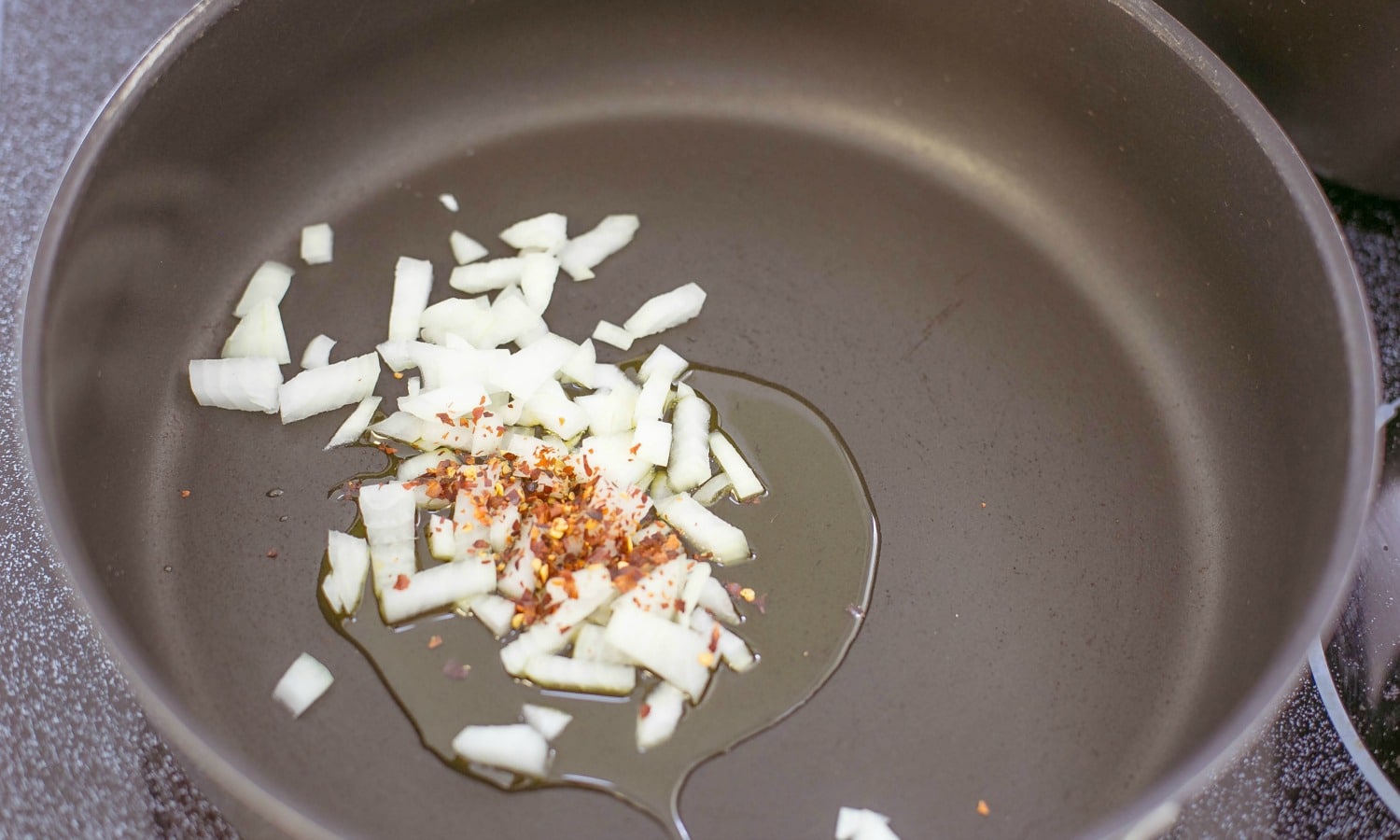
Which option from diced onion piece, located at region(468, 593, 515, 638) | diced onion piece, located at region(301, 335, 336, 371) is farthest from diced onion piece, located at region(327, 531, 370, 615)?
diced onion piece, located at region(301, 335, 336, 371)

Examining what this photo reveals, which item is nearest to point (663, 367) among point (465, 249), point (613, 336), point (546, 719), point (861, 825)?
point (613, 336)

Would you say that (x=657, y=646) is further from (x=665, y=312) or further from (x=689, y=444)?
(x=665, y=312)

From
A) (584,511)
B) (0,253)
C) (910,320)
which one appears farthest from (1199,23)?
(0,253)

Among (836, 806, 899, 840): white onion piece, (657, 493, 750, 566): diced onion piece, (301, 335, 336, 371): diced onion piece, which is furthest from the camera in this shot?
(301, 335, 336, 371): diced onion piece

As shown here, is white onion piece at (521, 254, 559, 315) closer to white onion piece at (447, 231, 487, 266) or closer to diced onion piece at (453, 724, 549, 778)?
white onion piece at (447, 231, 487, 266)

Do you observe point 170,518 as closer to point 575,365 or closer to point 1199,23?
→ point 575,365

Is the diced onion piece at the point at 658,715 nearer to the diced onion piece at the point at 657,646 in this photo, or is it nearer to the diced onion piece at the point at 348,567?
the diced onion piece at the point at 657,646

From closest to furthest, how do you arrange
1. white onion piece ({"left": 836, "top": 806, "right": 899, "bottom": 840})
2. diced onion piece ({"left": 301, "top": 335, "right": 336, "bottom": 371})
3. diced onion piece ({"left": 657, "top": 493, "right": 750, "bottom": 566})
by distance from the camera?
white onion piece ({"left": 836, "top": 806, "right": 899, "bottom": 840}) < diced onion piece ({"left": 657, "top": 493, "right": 750, "bottom": 566}) < diced onion piece ({"left": 301, "top": 335, "right": 336, "bottom": 371})
